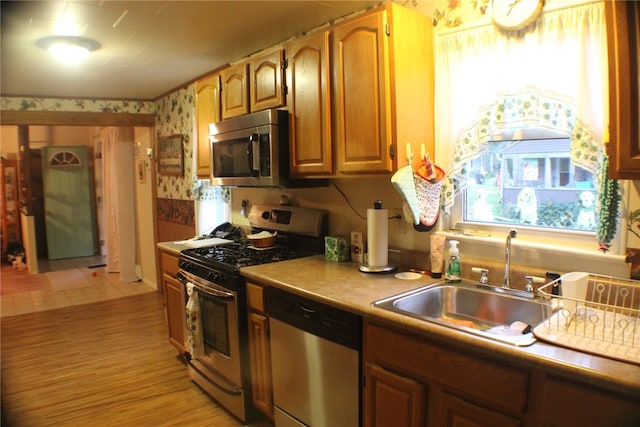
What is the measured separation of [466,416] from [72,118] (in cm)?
503

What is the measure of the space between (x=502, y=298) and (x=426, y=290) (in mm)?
311

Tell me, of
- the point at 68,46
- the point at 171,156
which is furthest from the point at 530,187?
the point at 171,156

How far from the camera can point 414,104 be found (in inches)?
82.7

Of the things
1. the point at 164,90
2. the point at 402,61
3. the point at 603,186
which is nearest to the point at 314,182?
the point at 402,61

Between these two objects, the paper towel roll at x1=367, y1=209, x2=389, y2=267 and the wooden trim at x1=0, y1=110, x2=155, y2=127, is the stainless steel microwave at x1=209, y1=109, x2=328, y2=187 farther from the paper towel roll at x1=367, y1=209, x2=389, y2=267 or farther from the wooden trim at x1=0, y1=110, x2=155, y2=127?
the wooden trim at x1=0, y1=110, x2=155, y2=127

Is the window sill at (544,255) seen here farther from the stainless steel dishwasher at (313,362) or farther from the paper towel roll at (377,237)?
the stainless steel dishwasher at (313,362)

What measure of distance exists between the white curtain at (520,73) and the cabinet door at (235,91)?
130cm

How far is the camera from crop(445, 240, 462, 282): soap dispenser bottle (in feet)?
6.82

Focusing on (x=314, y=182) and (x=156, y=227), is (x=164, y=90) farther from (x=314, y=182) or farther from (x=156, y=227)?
(x=314, y=182)

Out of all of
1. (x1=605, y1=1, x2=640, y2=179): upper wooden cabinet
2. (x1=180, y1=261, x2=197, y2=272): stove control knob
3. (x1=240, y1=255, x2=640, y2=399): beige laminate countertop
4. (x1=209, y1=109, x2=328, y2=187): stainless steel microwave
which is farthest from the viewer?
(x1=180, y1=261, x2=197, y2=272): stove control knob

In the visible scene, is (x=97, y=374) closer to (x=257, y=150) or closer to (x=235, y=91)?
(x=257, y=150)

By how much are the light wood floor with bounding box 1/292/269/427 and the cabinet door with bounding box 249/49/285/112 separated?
1.88 m

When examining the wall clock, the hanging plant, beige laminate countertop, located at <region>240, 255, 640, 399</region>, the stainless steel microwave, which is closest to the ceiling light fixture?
the stainless steel microwave

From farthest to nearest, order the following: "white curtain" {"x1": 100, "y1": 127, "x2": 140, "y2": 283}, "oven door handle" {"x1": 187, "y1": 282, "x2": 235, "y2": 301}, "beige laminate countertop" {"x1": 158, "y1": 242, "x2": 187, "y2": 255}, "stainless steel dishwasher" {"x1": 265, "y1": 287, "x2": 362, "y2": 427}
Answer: "white curtain" {"x1": 100, "y1": 127, "x2": 140, "y2": 283} < "beige laminate countertop" {"x1": 158, "y1": 242, "x2": 187, "y2": 255} < "oven door handle" {"x1": 187, "y1": 282, "x2": 235, "y2": 301} < "stainless steel dishwasher" {"x1": 265, "y1": 287, "x2": 362, "y2": 427}
